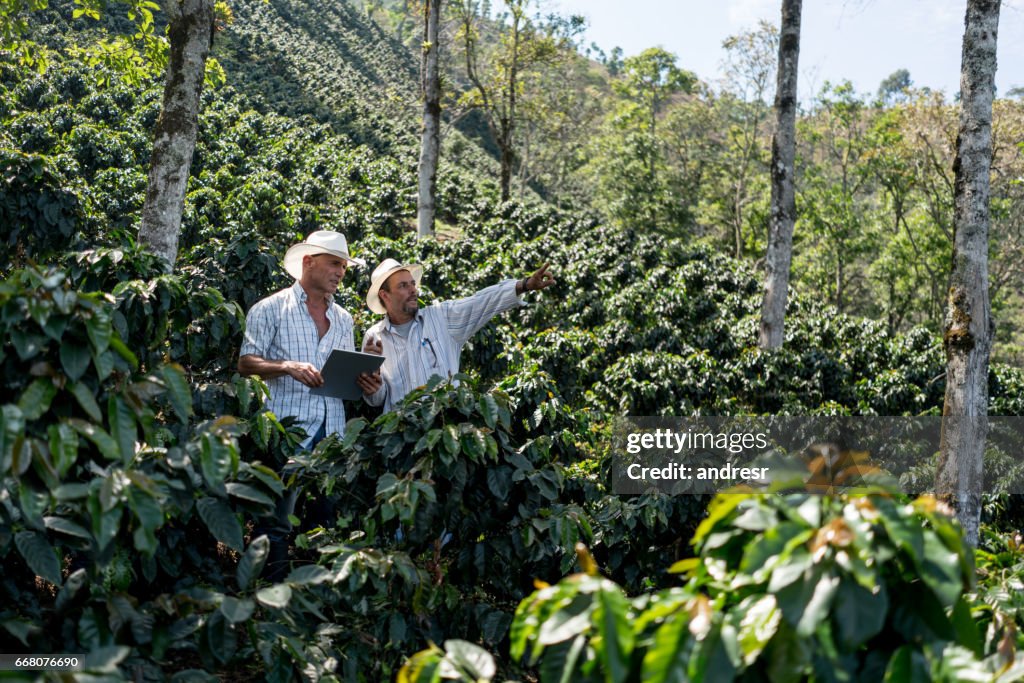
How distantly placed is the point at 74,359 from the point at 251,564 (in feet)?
1.98

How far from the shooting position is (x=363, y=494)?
305cm

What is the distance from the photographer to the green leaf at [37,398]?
1793 millimetres

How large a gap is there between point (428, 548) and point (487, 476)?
0.33 meters

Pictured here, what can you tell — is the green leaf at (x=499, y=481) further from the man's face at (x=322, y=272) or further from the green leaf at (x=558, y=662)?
the man's face at (x=322, y=272)

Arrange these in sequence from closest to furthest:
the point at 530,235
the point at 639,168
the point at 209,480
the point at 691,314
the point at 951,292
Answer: the point at 209,480 → the point at 951,292 → the point at 691,314 → the point at 530,235 → the point at 639,168

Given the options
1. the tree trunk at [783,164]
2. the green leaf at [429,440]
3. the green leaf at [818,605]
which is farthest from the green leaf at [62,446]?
the tree trunk at [783,164]

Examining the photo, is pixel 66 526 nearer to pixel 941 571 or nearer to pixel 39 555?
pixel 39 555

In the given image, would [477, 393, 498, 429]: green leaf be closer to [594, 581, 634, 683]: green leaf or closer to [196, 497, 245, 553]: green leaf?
[196, 497, 245, 553]: green leaf

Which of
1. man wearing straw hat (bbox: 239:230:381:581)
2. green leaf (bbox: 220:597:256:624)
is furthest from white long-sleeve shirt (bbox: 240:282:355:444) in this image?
green leaf (bbox: 220:597:256:624)

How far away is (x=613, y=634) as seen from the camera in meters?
1.41

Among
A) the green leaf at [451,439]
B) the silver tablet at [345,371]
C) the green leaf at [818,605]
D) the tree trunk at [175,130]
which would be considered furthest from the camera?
the tree trunk at [175,130]

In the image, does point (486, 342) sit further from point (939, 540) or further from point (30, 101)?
point (30, 101)

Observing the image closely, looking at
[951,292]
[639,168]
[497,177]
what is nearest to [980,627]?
[951,292]
